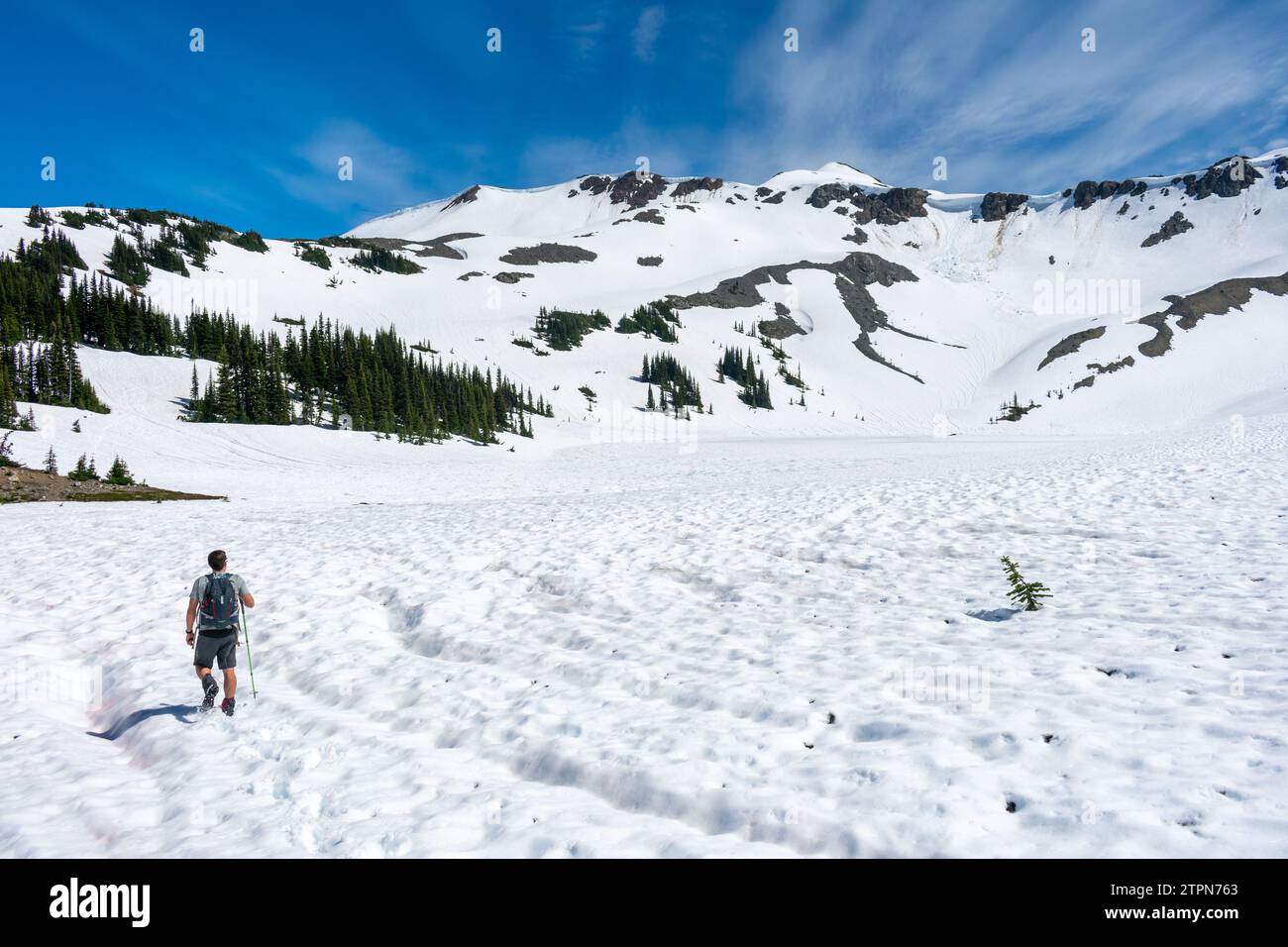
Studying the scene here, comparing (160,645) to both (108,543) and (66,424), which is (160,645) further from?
(66,424)

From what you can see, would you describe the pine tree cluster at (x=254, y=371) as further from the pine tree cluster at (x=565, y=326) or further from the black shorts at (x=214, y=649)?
the black shorts at (x=214, y=649)

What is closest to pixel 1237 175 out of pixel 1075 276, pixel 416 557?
pixel 1075 276

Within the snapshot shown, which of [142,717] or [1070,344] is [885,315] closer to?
[1070,344]

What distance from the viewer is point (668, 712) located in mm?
7324

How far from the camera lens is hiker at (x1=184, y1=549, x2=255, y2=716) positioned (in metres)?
8.00

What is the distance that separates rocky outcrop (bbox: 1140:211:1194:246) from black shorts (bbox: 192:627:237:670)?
251 m

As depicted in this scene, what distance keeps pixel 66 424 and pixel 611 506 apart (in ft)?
142

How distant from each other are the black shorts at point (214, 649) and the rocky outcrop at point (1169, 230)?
825 ft

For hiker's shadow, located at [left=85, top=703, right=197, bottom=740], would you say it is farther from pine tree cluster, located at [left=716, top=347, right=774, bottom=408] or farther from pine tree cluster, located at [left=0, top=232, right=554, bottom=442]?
pine tree cluster, located at [left=716, top=347, right=774, bottom=408]

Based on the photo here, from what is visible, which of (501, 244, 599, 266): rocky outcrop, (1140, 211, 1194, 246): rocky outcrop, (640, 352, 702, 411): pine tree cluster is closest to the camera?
(640, 352, 702, 411): pine tree cluster

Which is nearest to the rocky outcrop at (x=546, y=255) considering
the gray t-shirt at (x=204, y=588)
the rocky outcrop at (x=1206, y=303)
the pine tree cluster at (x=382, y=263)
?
the pine tree cluster at (x=382, y=263)

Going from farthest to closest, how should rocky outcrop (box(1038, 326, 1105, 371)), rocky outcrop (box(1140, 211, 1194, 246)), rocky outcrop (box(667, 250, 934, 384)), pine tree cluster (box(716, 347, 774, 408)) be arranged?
rocky outcrop (box(1140, 211, 1194, 246)) → rocky outcrop (box(667, 250, 934, 384)) → rocky outcrop (box(1038, 326, 1105, 371)) → pine tree cluster (box(716, 347, 774, 408))

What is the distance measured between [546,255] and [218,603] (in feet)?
644

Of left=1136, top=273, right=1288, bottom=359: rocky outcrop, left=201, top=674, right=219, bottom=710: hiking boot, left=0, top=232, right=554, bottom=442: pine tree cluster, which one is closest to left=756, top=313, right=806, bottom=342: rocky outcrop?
left=1136, top=273, right=1288, bottom=359: rocky outcrop
